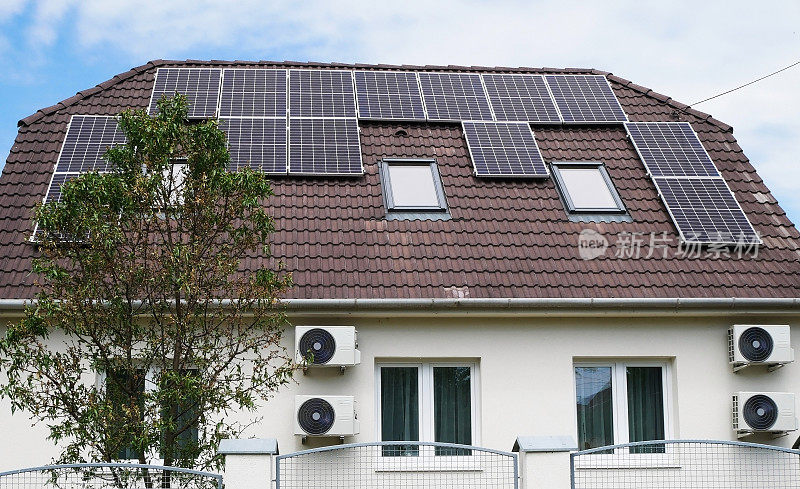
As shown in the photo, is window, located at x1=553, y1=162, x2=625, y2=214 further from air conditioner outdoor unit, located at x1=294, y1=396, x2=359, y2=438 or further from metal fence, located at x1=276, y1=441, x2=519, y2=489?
air conditioner outdoor unit, located at x1=294, y1=396, x2=359, y2=438

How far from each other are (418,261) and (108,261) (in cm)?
392

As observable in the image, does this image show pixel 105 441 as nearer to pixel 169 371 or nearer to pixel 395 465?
pixel 169 371

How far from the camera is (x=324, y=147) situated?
1373 centimetres

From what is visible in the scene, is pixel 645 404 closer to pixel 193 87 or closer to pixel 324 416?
pixel 324 416

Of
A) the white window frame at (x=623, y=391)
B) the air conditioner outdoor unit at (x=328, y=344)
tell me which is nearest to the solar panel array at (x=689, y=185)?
the white window frame at (x=623, y=391)

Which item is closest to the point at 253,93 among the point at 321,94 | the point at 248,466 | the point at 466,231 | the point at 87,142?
the point at 321,94

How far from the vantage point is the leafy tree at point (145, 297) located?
29.2 ft

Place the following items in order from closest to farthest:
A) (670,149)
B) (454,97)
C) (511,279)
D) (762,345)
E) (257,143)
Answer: (762,345) → (511,279) → (257,143) → (670,149) → (454,97)

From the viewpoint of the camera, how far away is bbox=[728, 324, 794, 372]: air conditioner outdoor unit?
37.0ft

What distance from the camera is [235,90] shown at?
15031 mm

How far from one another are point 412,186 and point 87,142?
4.34 metres

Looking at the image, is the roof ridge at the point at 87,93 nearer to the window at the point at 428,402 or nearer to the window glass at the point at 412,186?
the window glass at the point at 412,186

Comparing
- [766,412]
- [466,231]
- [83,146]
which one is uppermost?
[83,146]

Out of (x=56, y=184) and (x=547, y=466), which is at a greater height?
(x=56, y=184)
